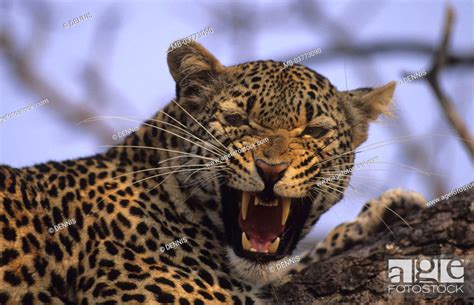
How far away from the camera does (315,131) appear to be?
273 inches

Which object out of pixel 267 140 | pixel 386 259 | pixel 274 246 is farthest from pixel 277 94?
pixel 386 259

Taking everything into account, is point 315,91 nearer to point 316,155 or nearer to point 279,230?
point 316,155

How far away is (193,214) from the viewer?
6.99m

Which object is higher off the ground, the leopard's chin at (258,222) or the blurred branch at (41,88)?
the blurred branch at (41,88)

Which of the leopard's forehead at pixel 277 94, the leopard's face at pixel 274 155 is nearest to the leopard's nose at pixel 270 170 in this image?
the leopard's face at pixel 274 155

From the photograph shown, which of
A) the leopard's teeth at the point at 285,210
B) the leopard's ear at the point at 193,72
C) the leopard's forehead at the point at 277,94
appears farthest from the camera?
the leopard's ear at the point at 193,72

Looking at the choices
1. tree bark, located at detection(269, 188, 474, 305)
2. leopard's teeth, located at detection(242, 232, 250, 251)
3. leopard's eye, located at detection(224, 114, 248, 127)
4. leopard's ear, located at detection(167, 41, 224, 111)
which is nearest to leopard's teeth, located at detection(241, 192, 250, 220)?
leopard's teeth, located at detection(242, 232, 250, 251)

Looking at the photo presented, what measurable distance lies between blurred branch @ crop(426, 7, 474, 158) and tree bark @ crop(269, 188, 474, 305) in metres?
1.16

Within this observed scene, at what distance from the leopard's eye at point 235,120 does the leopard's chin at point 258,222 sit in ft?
1.81

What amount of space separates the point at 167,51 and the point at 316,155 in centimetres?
166

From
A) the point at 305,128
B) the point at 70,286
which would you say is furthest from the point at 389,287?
the point at 70,286

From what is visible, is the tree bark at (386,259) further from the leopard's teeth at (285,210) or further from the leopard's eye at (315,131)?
the leopard's eye at (315,131)

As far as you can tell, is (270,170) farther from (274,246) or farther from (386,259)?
(386,259)

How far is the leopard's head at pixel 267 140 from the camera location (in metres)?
6.50
